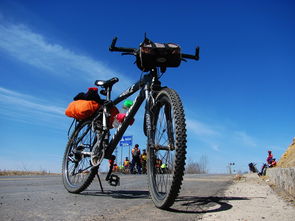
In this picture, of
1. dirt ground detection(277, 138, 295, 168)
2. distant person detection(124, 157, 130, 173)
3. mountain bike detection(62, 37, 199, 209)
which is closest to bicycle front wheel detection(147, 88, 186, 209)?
mountain bike detection(62, 37, 199, 209)

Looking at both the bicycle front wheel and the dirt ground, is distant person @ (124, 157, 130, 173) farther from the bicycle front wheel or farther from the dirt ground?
the bicycle front wheel

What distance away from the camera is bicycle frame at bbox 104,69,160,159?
350 centimetres

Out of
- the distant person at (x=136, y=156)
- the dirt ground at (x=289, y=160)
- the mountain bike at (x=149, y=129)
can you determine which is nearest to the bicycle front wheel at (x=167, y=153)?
the mountain bike at (x=149, y=129)

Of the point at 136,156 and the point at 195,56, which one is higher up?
the point at 195,56

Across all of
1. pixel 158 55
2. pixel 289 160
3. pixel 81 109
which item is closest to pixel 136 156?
pixel 289 160

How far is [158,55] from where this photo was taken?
3.42 meters

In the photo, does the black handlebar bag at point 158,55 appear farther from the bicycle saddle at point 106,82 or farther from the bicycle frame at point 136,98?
the bicycle saddle at point 106,82

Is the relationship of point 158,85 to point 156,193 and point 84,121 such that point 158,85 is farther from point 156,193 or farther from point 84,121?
point 84,121

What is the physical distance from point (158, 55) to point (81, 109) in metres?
1.64

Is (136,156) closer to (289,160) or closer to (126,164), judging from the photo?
(126,164)

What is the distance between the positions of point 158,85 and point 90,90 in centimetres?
146

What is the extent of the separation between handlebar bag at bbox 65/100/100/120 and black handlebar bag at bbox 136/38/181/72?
1.28 meters

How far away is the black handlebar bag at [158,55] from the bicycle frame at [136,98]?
0.41ft

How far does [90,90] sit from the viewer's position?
4.47 m
